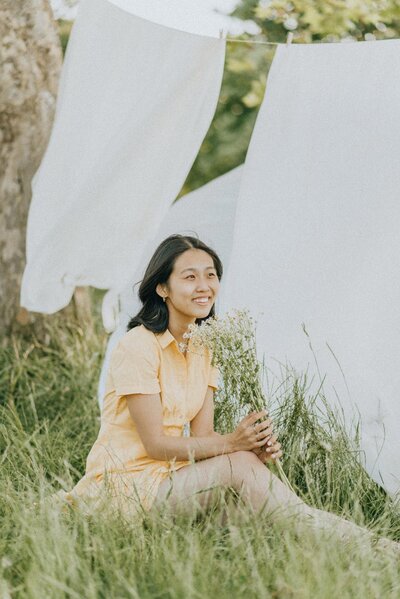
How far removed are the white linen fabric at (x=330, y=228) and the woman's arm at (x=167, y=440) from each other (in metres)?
0.55

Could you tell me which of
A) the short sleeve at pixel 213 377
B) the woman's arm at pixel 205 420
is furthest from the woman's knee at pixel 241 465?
the short sleeve at pixel 213 377

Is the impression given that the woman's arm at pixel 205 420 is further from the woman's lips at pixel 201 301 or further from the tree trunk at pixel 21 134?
the tree trunk at pixel 21 134

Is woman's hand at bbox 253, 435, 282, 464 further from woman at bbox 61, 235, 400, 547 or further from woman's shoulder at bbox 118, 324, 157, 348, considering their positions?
woman's shoulder at bbox 118, 324, 157, 348

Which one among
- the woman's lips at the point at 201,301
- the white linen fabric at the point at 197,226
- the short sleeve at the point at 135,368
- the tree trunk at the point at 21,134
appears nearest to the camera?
the short sleeve at the point at 135,368

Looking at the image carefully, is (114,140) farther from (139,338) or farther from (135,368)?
(135,368)

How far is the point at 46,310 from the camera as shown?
4.11 metres

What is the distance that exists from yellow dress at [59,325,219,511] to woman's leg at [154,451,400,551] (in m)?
0.06

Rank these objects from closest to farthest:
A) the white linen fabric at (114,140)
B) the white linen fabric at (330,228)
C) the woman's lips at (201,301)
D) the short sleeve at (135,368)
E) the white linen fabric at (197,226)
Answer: the short sleeve at (135,368) → the woman's lips at (201,301) → the white linen fabric at (330,228) → the white linen fabric at (114,140) → the white linen fabric at (197,226)

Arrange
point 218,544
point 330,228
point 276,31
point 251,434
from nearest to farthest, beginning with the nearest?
point 218,544 < point 251,434 < point 330,228 < point 276,31

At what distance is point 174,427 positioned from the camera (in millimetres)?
3129

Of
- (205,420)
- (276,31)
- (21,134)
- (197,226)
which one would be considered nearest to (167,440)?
(205,420)

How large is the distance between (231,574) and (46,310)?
1.93 meters

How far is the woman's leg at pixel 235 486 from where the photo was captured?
285 centimetres

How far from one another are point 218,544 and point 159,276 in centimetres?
94
